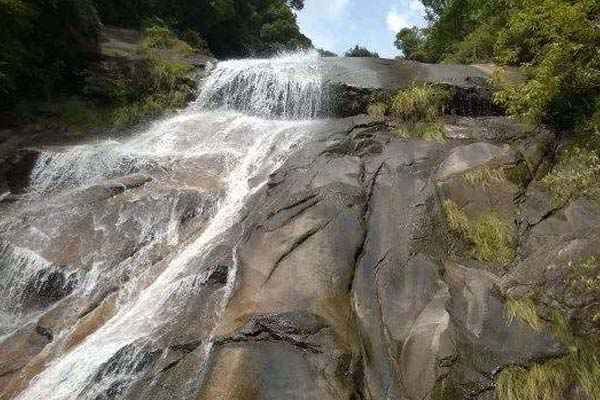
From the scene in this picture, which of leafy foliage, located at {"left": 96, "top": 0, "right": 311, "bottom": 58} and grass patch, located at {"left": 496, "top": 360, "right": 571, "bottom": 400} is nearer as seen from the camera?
grass patch, located at {"left": 496, "top": 360, "right": 571, "bottom": 400}

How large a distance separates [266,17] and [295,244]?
26274mm

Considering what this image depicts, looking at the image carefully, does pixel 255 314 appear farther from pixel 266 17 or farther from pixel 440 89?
pixel 266 17

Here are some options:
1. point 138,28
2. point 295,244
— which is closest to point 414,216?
point 295,244

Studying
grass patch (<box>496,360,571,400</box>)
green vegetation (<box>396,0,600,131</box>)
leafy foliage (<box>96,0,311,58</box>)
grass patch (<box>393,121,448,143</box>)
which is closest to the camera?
grass patch (<box>496,360,571,400</box>)

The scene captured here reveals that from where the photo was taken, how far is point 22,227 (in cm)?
937

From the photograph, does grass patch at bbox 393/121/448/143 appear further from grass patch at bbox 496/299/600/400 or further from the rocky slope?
grass patch at bbox 496/299/600/400

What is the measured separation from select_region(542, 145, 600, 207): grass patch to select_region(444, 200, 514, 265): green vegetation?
98 cm

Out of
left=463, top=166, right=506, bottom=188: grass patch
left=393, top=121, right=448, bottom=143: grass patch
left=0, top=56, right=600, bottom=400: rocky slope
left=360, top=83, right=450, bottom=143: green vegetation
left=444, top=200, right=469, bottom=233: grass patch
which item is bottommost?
left=0, top=56, right=600, bottom=400: rocky slope

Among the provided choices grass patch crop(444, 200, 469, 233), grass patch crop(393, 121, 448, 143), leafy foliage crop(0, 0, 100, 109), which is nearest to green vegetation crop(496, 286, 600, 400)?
grass patch crop(444, 200, 469, 233)

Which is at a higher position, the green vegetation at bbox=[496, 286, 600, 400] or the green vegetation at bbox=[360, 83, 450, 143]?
the green vegetation at bbox=[360, 83, 450, 143]

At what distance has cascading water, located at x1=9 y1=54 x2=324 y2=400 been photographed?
6.51m

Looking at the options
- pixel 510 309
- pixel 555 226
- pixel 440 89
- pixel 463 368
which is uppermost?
pixel 440 89

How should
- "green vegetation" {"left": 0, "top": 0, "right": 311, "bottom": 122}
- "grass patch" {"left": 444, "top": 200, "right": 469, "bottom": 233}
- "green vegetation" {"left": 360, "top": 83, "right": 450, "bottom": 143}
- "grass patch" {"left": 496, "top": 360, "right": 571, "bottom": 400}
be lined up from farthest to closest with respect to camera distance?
"green vegetation" {"left": 0, "top": 0, "right": 311, "bottom": 122} < "green vegetation" {"left": 360, "top": 83, "right": 450, "bottom": 143} < "grass patch" {"left": 444, "top": 200, "right": 469, "bottom": 233} < "grass patch" {"left": 496, "top": 360, "right": 571, "bottom": 400}

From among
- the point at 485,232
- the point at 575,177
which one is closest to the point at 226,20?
the point at 485,232
